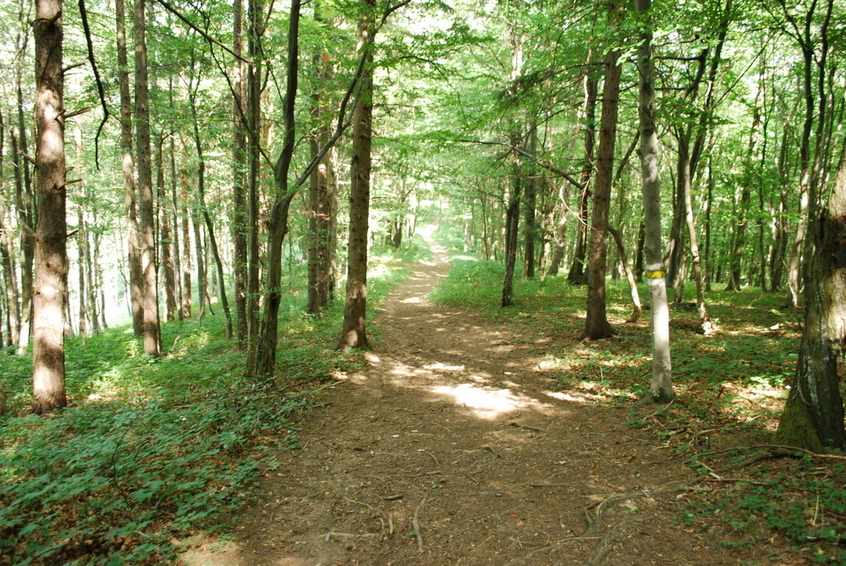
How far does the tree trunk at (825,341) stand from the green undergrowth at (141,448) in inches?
213

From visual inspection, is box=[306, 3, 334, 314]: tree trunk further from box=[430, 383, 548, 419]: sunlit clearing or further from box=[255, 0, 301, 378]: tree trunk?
box=[430, 383, 548, 419]: sunlit clearing

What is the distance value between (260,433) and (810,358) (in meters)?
6.11

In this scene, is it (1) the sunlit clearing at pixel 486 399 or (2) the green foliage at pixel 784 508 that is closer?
(2) the green foliage at pixel 784 508

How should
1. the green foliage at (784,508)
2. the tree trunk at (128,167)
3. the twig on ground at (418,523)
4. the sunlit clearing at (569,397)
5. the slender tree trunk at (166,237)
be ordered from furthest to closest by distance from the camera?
the slender tree trunk at (166,237) → the tree trunk at (128,167) → the sunlit clearing at (569,397) → the twig on ground at (418,523) → the green foliage at (784,508)

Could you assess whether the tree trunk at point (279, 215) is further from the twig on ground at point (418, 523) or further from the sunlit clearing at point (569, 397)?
the sunlit clearing at point (569, 397)

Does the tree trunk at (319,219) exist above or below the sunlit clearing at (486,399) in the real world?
above

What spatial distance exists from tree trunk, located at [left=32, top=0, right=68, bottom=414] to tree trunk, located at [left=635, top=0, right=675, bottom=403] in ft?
28.0

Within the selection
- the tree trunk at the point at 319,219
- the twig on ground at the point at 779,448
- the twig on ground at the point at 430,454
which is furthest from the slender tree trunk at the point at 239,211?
the twig on ground at the point at 779,448

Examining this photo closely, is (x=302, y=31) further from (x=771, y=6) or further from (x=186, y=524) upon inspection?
(x=771, y=6)

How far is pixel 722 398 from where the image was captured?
5.42 m

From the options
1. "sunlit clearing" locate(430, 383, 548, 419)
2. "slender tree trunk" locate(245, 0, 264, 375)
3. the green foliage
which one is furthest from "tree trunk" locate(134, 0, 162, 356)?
the green foliage

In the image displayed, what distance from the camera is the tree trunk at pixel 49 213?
6262 mm

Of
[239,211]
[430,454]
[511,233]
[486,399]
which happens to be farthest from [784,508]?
[511,233]

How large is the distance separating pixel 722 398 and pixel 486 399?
3.24 meters
